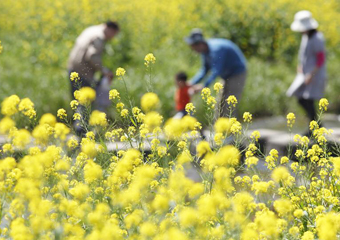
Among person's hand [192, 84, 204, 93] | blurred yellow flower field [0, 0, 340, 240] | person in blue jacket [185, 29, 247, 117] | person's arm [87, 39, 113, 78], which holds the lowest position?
person's hand [192, 84, 204, 93]

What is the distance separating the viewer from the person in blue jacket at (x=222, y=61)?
632 centimetres

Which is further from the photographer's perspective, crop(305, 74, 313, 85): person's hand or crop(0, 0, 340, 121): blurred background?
crop(0, 0, 340, 121): blurred background

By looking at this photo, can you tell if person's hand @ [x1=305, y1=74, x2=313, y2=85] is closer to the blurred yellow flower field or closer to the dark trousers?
the dark trousers

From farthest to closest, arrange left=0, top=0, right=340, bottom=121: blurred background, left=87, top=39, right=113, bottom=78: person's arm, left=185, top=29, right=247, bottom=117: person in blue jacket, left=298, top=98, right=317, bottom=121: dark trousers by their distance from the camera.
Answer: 1. left=0, top=0, right=340, bottom=121: blurred background
2. left=298, top=98, right=317, bottom=121: dark trousers
3. left=185, top=29, right=247, bottom=117: person in blue jacket
4. left=87, top=39, right=113, bottom=78: person's arm

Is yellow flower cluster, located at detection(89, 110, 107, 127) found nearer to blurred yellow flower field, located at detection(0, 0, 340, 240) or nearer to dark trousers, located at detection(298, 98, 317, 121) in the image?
blurred yellow flower field, located at detection(0, 0, 340, 240)

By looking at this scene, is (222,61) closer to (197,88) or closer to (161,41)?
(197,88)

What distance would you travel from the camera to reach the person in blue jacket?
6.32 metres

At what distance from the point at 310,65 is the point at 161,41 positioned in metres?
3.48

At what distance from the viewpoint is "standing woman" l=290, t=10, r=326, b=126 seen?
6605 millimetres

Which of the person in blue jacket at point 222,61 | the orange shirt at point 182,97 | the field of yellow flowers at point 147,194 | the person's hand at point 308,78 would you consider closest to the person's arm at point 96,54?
the orange shirt at point 182,97

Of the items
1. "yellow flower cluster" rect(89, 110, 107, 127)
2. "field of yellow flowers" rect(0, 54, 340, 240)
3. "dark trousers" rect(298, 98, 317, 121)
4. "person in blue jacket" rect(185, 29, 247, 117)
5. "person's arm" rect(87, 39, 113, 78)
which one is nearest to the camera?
"field of yellow flowers" rect(0, 54, 340, 240)

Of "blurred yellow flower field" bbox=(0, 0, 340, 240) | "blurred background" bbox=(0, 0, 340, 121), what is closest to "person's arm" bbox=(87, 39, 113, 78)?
"blurred background" bbox=(0, 0, 340, 121)

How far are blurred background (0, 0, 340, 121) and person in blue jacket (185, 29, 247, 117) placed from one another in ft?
3.01

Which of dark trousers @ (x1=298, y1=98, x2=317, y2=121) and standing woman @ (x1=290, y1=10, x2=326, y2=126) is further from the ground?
standing woman @ (x1=290, y1=10, x2=326, y2=126)
